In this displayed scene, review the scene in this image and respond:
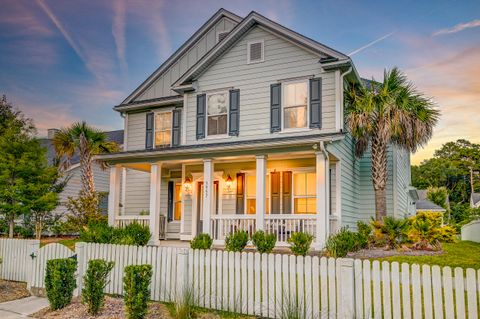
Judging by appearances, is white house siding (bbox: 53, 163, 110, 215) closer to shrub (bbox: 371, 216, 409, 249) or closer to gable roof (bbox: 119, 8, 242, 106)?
gable roof (bbox: 119, 8, 242, 106)

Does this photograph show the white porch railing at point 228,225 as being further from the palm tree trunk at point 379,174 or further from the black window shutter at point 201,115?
the palm tree trunk at point 379,174

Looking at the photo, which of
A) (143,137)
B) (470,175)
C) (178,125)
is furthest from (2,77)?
(470,175)

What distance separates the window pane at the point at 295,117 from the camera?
44.9 ft

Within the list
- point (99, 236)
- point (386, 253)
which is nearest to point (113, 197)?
point (99, 236)

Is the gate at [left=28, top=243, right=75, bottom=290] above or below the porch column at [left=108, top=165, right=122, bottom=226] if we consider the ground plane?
below

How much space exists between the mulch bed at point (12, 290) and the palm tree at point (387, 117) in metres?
11.1

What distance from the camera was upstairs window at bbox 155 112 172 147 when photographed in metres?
17.0

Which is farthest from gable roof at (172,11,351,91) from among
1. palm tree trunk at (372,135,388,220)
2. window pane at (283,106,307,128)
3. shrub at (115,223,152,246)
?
shrub at (115,223,152,246)

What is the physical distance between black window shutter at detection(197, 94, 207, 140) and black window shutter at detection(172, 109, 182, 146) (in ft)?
5.74

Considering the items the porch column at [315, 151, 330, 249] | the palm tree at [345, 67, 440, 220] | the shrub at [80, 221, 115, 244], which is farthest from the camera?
the palm tree at [345, 67, 440, 220]

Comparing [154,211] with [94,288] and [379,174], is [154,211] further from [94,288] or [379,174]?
[379,174]

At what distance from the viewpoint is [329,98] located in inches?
526

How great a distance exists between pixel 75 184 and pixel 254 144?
15940mm

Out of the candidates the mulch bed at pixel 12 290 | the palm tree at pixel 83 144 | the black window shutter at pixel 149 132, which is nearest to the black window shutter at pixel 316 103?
the black window shutter at pixel 149 132
